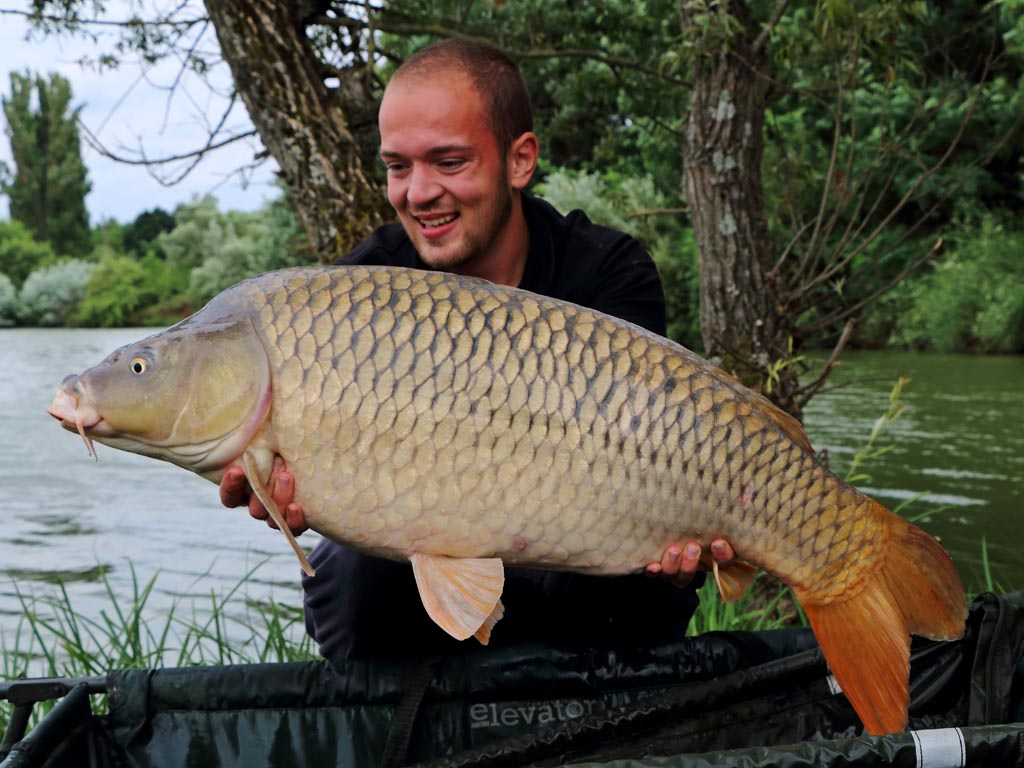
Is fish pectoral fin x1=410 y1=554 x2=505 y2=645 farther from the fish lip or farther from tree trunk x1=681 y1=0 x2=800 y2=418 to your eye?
tree trunk x1=681 y1=0 x2=800 y2=418

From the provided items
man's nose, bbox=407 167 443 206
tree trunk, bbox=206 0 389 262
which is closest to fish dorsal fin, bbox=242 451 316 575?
man's nose, bbox=407 167 443 206

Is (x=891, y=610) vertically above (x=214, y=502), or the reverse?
(x=891, y=610)

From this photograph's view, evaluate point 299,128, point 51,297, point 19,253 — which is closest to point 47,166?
point 19,253

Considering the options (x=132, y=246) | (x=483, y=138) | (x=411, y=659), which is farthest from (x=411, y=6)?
(x=132, y=246)

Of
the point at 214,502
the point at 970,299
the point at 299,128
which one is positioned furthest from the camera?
the point at 970,299

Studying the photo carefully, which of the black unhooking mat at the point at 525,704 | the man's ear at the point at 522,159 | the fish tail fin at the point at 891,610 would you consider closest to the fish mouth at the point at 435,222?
the man's ear at the point at 522,159

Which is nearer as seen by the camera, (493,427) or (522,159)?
(493,427)

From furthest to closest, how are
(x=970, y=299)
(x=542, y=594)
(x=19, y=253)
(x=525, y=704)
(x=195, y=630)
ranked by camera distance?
(x=19, y=253) < (x=970, y=299) < (x=195, y=630) < (x=542, y=594) < (x=525, y=704)

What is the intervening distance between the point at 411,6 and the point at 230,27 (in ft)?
3.19

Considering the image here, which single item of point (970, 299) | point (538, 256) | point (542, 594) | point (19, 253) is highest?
point (538, 256)

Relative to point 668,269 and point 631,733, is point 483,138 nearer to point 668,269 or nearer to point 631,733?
point 631,733

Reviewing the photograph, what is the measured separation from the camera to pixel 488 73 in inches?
67.9

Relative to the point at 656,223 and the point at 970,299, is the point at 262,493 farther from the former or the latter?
the point at 970,299

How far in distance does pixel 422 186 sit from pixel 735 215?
4.18ft
